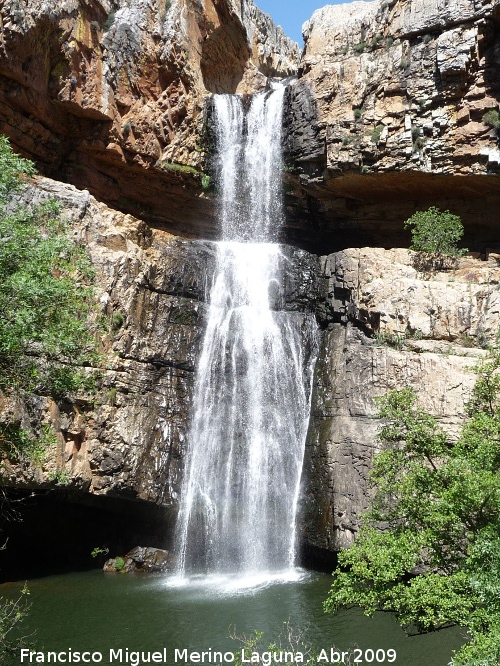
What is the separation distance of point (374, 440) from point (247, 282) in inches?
351

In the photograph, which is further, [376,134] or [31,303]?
[376,134]

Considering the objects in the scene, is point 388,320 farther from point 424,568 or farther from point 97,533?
point 97,533

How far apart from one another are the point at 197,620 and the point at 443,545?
7132 millimetres

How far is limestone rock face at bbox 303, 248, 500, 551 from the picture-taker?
63.7 ft

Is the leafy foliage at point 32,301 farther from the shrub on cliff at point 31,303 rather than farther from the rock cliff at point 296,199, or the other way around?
the rock cliff at point 296,199

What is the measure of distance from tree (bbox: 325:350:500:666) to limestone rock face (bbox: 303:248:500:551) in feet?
23.3

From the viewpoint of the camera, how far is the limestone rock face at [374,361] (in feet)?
63.7

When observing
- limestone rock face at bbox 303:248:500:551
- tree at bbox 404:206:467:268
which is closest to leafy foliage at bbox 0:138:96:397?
limestone rock face at bbox 303:248:500:551

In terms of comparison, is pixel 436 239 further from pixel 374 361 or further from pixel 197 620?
pixel 197 620

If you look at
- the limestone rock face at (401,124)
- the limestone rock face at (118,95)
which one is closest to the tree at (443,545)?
the limestone rock face at (401,124)

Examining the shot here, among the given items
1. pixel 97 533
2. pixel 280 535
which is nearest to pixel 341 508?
pixel 280 535

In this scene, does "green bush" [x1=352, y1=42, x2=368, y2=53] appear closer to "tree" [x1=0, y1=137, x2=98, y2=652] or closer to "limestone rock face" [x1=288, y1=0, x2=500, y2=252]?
"limestone rock face" [x1=288, y1=0, x2=500, y2=252]

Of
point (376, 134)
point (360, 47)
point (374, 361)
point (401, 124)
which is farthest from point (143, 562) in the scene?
point (360, 47)

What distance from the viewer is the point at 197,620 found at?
15.1m
